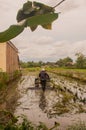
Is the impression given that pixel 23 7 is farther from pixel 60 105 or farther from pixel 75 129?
pixel 60 105

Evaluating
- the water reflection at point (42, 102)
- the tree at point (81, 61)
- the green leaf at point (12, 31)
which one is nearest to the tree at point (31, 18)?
the green leaf at point (12, 31)

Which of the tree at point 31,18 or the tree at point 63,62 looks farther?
the tree at point 63,62

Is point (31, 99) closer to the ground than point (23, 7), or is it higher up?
closer to the ground

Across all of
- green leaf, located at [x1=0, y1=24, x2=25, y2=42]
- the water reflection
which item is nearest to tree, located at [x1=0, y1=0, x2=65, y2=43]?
green leaf, located at [x1=0, y1=24, x2=25, y2=42]

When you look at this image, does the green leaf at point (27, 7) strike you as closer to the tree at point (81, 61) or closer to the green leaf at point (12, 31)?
the green leaf at point (12, 31)

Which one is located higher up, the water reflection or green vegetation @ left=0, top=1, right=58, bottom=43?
green vegetation @ left=0, top=1, right=58, bottom=43

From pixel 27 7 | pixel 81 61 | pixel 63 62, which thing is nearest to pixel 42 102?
pixel 27 7

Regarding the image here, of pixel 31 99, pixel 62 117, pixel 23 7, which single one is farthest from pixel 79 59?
pixel 23 7

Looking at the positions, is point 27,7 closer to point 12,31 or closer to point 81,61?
point 12,31

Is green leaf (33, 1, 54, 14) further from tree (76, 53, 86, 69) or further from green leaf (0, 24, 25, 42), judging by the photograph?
tree (76, 53, 86, 69)

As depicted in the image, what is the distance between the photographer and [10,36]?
900 mm

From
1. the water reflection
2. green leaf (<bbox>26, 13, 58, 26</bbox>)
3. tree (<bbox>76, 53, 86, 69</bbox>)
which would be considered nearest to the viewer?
green leaf (<bbox>26, 13, 58, 26</bbox>)

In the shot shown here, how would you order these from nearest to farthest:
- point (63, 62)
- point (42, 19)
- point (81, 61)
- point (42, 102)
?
point (42, 19)
point (42, 102)
point (81, 61)
point (63, 62)

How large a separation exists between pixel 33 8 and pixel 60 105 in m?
12.2
